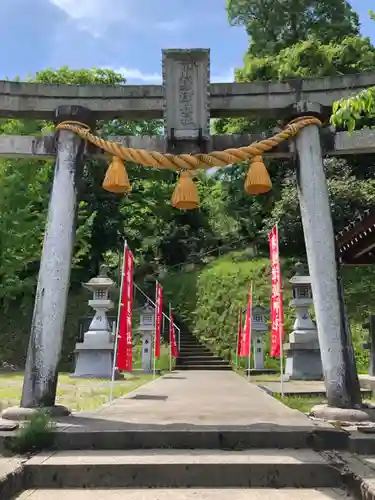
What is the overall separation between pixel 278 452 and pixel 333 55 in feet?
83.7

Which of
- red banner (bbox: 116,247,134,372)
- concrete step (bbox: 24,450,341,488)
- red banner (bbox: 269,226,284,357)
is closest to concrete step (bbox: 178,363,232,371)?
red banner (bbox: 269,226,284,357)

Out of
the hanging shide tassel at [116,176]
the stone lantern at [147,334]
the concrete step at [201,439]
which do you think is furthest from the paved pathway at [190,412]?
the stone lantern at [147,334]

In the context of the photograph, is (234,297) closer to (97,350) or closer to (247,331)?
(247,331)

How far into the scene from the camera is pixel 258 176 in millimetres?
7016

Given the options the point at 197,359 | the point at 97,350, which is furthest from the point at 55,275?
the point at 197,359

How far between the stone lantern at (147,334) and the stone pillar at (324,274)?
1286 centimetres

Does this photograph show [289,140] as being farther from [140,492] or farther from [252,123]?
[252,123]

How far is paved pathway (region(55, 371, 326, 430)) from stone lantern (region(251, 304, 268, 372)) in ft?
23.9

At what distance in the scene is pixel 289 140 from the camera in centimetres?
746

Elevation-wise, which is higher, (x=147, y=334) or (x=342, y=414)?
(x=147, y=334)

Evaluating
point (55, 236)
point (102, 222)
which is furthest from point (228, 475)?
point (102, 222)

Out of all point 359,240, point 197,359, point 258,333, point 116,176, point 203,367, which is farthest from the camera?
point 197,359

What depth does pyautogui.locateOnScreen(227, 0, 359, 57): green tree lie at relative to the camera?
30422mm

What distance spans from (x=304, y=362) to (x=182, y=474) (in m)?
11.5
